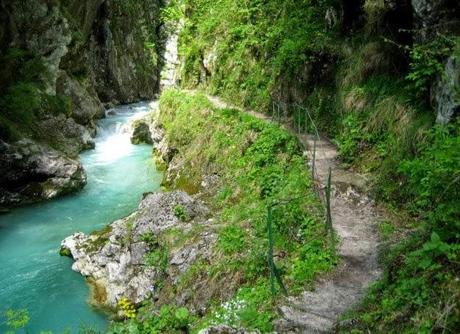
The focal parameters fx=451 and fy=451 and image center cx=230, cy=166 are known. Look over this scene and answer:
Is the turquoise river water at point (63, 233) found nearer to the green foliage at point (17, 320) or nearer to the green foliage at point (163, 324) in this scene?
the green foliage at point (17, 320)

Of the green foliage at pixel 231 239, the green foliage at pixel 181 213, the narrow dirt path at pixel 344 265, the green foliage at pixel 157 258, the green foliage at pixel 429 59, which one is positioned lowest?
the green foliage at pixel 157 258

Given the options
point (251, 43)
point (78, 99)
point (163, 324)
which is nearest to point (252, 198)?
point (163, 324)

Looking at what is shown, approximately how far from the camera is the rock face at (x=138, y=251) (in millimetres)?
9422

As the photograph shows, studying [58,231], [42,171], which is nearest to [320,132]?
[58,231]

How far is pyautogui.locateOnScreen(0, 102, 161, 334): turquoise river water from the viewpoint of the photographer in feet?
31.9

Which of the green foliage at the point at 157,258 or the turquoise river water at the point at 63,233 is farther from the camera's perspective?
the turquoise river water at the point at 63,233

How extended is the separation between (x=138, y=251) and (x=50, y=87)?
14387 mm

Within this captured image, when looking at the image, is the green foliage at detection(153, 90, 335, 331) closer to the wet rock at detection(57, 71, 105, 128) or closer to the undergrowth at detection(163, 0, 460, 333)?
the undergrowth at detection(163, 0, 460, 333)

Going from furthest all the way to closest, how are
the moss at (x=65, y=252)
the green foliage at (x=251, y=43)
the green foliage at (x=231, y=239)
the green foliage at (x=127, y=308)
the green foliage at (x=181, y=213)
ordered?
the green foliage at (x=251, y=43) → the moss at (x=65, y=252) → the green foliage at (x=181, y=213) → the green foliage at (x=127, y=308) → the green foliage at (x=231, y=239)

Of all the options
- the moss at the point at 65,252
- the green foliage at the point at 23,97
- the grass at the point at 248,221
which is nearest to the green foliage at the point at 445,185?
the grass at the point at 248,221

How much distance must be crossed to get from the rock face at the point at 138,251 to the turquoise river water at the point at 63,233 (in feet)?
1.24

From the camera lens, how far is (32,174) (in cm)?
1642

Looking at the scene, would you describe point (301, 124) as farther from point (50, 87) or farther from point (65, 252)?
point (50, 87)

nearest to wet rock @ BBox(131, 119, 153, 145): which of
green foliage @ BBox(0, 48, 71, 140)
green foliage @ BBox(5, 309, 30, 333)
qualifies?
green foliage @ BBox(0, 48, 71, 140)
